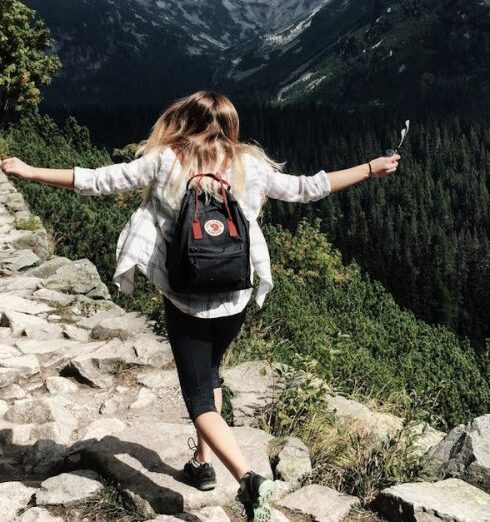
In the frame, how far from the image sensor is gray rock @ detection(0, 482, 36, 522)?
3.80m

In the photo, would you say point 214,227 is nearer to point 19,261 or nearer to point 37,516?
point 37,516

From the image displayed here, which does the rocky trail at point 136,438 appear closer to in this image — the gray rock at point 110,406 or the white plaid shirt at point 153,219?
the gray rock at point 110,406

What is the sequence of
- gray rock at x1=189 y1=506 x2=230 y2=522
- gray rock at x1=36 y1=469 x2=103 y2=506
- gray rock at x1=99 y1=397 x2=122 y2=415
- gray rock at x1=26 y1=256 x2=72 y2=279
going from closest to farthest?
gray rock at x1=189 y1=506 x2=230 y2=522 → gray rock at x1=36 y1=469 x2=103 y2=506 → gray rock at x1=99 y1=397 x2=122 y2=415 → gray rock at x1=26 y1=256 x2=72 y2=279

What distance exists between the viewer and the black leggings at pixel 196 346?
3.50 m

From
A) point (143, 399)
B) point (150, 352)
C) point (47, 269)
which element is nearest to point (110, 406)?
point (143, 399)

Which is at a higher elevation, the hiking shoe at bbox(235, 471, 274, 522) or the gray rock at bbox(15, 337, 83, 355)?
the gray rock at bbox(15, 337, 83, 355)

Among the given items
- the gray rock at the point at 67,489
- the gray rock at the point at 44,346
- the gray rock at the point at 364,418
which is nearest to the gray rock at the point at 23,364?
the gray rock at the point at 44,346

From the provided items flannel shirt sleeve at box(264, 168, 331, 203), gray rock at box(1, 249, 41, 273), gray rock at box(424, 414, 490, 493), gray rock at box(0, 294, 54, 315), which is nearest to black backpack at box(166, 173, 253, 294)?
flannel shirt sleeve at box(264, 168, 331, 203)

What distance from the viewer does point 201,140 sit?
3428 mm

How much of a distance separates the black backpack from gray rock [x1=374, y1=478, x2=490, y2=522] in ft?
5.79

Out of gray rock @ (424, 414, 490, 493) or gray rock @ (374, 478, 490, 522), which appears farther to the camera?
gray rock @ (424, 414, 490, 493)

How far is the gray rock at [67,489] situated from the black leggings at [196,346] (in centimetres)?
101

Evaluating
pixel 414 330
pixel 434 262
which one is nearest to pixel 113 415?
pixel 414 330

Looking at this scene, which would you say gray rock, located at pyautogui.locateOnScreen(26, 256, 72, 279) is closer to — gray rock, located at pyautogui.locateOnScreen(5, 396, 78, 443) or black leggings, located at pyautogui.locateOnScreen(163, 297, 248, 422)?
gray rock, located at pyautogui.locateOnScreen(5, 396, 78, 443)
